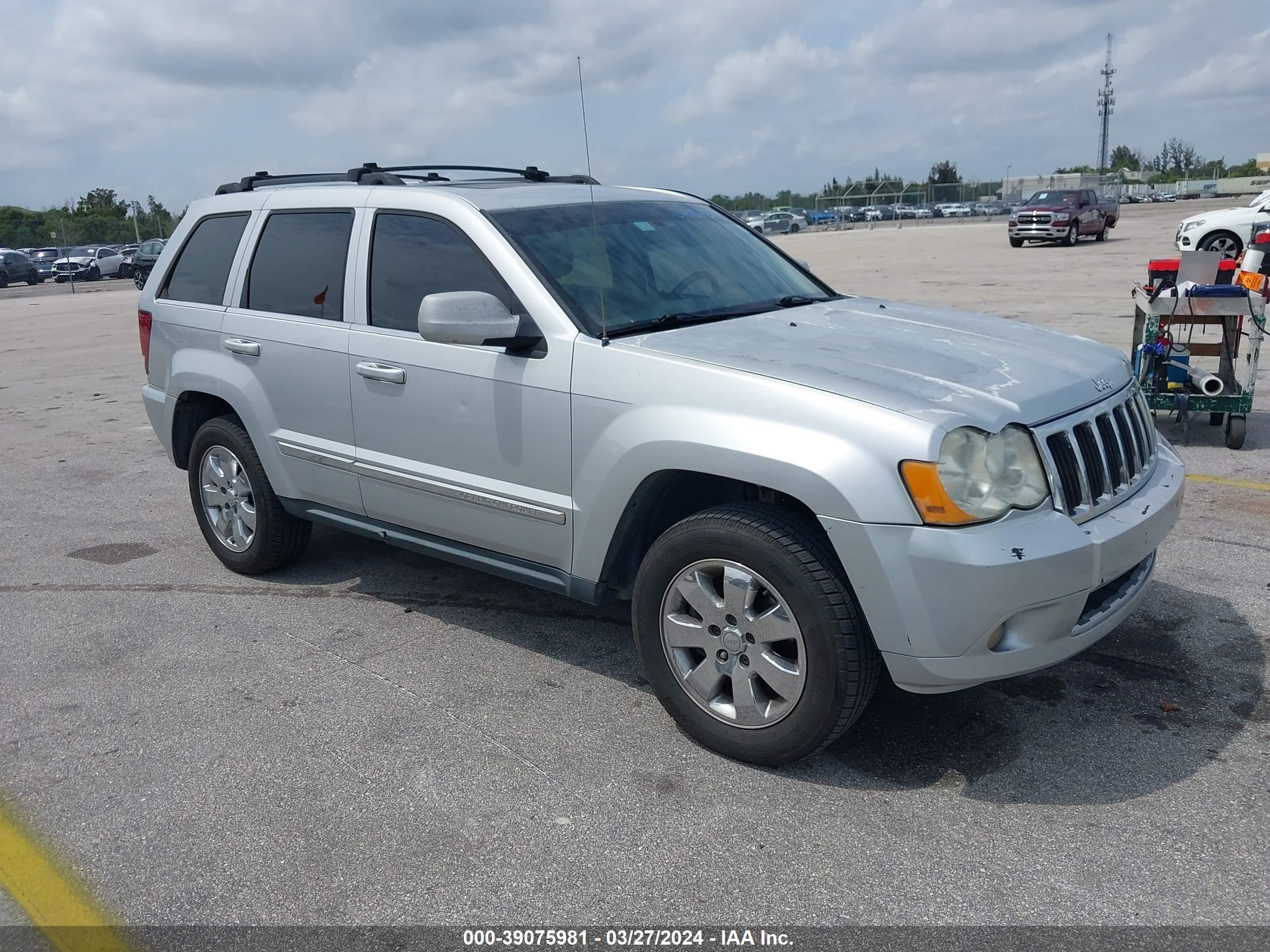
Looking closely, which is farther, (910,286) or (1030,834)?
(910,286)

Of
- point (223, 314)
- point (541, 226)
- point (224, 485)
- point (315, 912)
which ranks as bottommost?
point (315, 912)

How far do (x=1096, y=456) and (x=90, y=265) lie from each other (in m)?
51.3

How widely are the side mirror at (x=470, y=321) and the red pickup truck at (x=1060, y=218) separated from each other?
2985cm

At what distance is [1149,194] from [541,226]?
90260mm

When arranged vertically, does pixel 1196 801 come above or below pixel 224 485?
below

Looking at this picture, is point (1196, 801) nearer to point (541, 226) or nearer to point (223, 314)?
point (541, 226)

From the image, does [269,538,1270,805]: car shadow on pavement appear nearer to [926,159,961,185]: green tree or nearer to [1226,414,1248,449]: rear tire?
[1226,414,1248,449]: rear tire

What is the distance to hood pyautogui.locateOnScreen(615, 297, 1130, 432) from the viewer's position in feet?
10.5

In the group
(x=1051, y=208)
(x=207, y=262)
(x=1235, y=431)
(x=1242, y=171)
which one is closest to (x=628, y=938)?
(x=207, y=262)

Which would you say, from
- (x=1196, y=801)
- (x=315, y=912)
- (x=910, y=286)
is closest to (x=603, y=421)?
(x=315, y=912)

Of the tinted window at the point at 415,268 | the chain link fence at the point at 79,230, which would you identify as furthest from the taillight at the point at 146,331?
the chain link fence at the point at 79,230

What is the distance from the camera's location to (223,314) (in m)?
5.20

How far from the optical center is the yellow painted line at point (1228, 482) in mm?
6289

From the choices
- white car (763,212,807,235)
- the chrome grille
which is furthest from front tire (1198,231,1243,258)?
white car (763,212,807,235)
